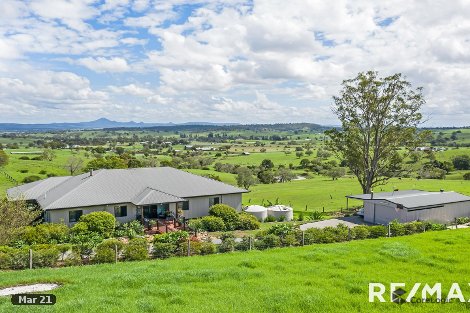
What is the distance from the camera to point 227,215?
3856cm

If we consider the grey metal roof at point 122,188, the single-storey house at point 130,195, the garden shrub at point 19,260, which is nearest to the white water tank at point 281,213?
the single-storey house at point 130,195

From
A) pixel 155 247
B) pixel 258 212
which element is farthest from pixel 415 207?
pixel 155 247

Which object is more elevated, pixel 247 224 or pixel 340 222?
pixel 247 224

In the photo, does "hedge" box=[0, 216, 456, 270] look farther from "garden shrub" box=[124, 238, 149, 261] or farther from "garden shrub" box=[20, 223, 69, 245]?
"garden shrub" box=[20, 223, 69, 245]

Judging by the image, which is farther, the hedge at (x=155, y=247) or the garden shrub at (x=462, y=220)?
the garden shrub at (x=462, y=220)

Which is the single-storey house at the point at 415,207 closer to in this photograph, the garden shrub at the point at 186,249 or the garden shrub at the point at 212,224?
the garden shrub at the point at 212,224

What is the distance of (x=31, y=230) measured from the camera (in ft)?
102

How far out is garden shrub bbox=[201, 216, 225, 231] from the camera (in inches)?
1446

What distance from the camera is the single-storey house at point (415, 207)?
123 ft

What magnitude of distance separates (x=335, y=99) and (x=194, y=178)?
2123cm

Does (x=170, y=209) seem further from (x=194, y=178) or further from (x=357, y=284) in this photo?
(x=357, y=284)

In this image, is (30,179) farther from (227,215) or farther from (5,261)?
(5,261)

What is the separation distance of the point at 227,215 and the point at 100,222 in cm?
1155
